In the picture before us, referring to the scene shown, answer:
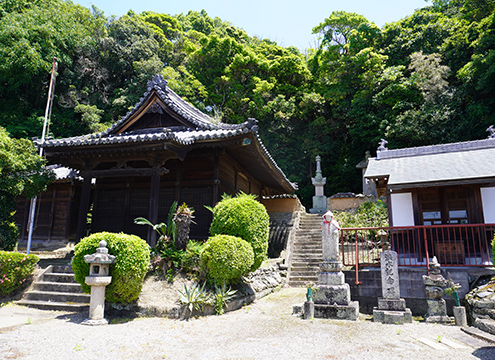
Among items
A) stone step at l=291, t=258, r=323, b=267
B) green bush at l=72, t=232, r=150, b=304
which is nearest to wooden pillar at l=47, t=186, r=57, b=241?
green bush at l=72, t=232, r=150, b=304

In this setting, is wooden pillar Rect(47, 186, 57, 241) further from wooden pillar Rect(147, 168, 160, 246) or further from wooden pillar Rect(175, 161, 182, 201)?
wooden pillar Rect(147, 168, 160, 246)

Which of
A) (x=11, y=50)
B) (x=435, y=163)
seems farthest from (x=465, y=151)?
(x=11, y=50)

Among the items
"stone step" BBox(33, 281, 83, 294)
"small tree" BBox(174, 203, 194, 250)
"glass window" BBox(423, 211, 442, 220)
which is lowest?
"stone step" BBox(33, 281, 83, 294)

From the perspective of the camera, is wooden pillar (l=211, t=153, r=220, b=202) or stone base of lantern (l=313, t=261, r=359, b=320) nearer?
stone base of lantern (l=313, t=261, r=359, b=320)

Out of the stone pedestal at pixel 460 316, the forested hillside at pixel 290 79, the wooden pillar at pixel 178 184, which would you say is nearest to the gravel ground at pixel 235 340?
the stone pedestal at pixel 460 316

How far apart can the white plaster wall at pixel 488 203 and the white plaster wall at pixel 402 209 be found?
210 cm

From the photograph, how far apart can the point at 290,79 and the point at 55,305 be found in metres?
28.8

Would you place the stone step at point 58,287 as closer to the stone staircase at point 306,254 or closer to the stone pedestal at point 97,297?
the stone pedestal at point 97,297

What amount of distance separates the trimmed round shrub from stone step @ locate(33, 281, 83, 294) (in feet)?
11.1

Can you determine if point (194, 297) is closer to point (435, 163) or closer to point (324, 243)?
point (324, 243)

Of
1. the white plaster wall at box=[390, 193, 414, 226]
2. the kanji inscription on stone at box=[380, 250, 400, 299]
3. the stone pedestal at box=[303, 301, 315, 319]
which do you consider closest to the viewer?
the stone pedestal at box=[303, 301, 315, 319]

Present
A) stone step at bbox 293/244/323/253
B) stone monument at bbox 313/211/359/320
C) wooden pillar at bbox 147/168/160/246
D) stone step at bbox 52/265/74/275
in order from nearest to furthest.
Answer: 1. stone monument at bbox 313/211/359/320
2. stone step at bbox 52/265/74/275
3. wooden pillar at bbox 147/168/160/246
4. stone step at bbox 293/244/323/253

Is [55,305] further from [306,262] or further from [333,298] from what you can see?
[306,262]

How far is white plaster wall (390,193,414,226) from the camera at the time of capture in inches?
443
